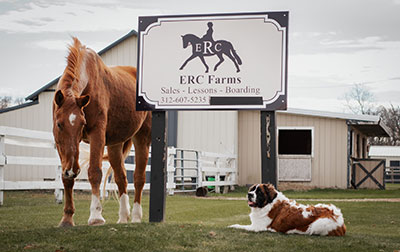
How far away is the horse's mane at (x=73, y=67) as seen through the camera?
6.07 metres

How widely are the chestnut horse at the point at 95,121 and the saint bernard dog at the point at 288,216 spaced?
168cm

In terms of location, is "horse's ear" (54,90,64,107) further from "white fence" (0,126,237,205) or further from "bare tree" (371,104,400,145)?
"bare tree" (371,104,400,145)

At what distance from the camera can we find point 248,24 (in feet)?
20.8

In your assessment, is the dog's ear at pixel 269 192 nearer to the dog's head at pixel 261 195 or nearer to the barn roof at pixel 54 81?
the dog's head at pixel 261 195

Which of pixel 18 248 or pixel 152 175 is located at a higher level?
pixel 152 175

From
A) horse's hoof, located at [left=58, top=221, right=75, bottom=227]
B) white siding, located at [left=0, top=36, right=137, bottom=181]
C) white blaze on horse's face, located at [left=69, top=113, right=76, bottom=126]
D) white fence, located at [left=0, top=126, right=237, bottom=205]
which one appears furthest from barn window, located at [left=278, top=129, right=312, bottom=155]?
white blaze on horse's face, located at [left=69, top=113, right=76, bottom=126]

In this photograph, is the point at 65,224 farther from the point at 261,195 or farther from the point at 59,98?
the point at 261,195

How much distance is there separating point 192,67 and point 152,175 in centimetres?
131

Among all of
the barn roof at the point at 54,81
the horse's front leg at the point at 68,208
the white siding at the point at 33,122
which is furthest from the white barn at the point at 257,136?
the horse's front leg at the point at 68,208

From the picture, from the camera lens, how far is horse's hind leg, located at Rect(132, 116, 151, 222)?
745 centimetres

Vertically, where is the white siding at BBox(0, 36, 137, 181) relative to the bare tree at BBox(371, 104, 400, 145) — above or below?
below

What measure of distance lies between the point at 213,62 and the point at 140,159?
6.25 feet

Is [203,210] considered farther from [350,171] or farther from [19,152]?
[350,171]

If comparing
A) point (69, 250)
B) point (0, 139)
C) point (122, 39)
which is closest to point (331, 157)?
point (122, 39)
